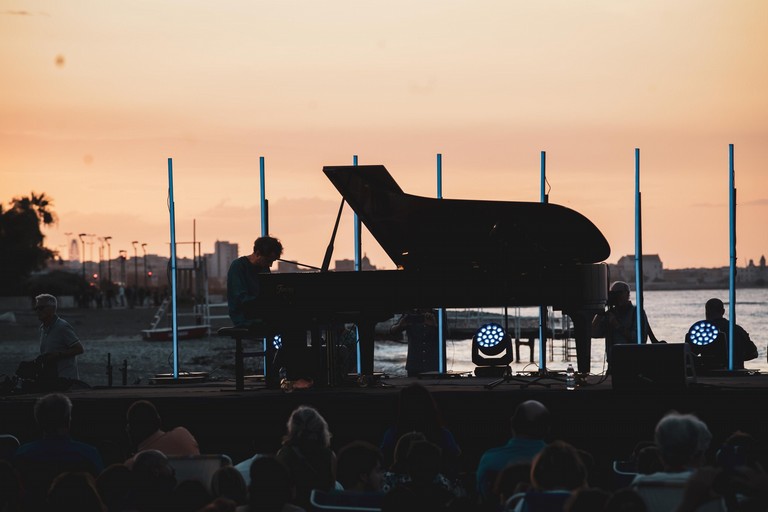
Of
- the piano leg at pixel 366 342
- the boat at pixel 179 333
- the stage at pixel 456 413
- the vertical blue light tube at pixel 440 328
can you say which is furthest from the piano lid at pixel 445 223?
the boat at pixel 179 333

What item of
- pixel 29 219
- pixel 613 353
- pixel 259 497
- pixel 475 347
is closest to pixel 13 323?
pixel 29 219

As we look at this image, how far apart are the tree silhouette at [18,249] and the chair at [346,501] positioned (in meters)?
63.8

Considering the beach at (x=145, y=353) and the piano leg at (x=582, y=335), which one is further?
the beach at (x=145, y=353)

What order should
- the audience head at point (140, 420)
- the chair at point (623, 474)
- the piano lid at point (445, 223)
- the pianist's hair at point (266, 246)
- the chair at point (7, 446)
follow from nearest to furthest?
the chair at point (623, 474), the chair at point (7, 446), the audience head at point (140, 420), the pianist's hair at point (266, 246), the piano lid at point (445, 223)

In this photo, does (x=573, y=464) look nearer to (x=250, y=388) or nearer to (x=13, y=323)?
(x=250, y=388)

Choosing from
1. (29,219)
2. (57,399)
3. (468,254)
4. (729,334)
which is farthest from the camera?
(29,219)

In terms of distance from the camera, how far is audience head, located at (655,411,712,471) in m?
5.16

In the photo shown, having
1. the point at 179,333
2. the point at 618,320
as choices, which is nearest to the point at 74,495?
the point at 618,320

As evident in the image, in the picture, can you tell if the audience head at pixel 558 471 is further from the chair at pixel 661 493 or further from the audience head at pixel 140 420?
the audience head at pixel 140 420

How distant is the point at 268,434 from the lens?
948 cm

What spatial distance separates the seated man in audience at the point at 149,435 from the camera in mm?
6922

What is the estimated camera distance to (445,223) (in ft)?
34.6

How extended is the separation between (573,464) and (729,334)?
7.35m

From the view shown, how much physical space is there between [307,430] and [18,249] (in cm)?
6331
